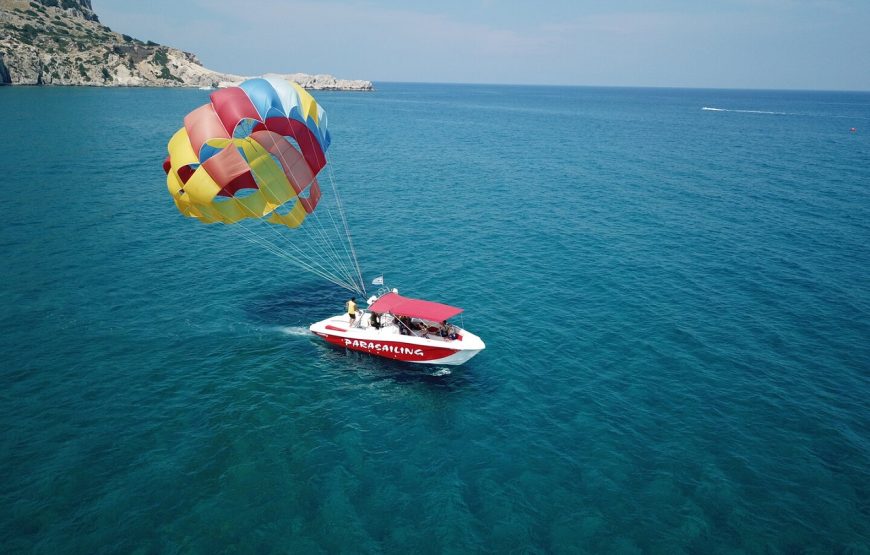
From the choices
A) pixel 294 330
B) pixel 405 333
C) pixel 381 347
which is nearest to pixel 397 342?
pixel 405 333

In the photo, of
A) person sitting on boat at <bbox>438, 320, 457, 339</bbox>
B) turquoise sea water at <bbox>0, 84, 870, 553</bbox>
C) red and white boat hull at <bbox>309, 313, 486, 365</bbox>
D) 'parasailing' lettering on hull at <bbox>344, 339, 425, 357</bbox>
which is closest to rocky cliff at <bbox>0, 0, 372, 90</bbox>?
turquoise sea water at <bbox>0, 84, 870, 553</bbox>

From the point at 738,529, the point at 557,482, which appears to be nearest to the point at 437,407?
the point at 557,482

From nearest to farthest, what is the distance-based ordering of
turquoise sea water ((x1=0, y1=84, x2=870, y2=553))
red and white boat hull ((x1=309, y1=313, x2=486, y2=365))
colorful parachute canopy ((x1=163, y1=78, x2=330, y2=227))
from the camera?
turquoise sea water ((x1=0, y1=84, x2=870, y2=553)), colorful parachute canopy ((x1=163, y1=78, x2=330, y2=227)), red and white boat hull ((x1=309, y1=313, x2=486, y2=365))

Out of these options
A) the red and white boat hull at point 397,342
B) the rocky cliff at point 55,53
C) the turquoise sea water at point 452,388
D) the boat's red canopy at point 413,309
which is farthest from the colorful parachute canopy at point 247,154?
the rocky cliff at point 55,53

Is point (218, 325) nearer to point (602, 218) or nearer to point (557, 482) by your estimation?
point (557, 482)

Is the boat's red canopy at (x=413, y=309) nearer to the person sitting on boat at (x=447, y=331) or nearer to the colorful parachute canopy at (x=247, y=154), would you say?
the person sitting on boat at (x=447, y=331)

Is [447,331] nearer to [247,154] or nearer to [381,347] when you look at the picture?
[381,347]

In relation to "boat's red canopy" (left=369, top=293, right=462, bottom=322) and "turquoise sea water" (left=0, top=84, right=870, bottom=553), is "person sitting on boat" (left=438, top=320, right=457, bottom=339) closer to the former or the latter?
"boat's red canopy" (left=369, top=293, right=462, bottom=322)
